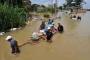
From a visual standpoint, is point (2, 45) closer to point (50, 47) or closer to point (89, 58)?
point (50, 47)

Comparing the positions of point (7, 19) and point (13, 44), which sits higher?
point (13, 44)

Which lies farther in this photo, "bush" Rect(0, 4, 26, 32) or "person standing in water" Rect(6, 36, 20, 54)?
"bush" Rect(0, 4, 26, 32)

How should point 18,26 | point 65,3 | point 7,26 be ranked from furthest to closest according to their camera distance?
point 65,3
point 18,26
point 7,26

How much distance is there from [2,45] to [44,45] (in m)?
3.00

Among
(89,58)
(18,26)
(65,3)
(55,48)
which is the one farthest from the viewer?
(65,3)

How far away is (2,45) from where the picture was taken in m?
18.8

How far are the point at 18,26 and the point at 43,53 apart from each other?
1390 centimetres

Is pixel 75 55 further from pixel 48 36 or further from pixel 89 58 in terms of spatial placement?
pixel 48 36

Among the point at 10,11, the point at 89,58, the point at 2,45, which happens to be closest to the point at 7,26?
the point at 10,11

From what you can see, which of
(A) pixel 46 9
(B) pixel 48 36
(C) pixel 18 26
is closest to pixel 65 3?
(A) pixel 46 9

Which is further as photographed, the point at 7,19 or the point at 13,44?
the point at 7,19

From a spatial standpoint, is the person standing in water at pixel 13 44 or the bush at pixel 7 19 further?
the bush at pixel 7 19

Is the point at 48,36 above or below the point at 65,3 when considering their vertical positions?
above

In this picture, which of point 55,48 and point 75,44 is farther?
point 75,44
